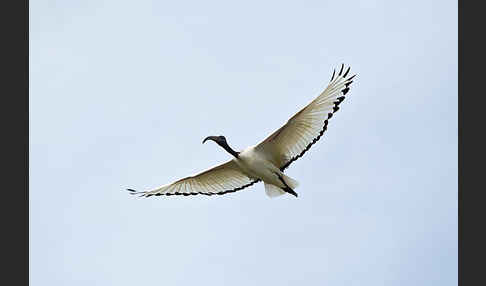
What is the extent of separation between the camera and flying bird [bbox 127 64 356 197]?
80.1 ft

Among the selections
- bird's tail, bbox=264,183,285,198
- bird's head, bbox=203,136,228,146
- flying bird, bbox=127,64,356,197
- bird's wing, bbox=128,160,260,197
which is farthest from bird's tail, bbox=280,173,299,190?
bird's head, bbox=203,136,228,146

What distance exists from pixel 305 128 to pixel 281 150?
2.02 feet

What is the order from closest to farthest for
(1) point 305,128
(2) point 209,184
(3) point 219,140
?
(1) point 305,128 → (3) point 219,140 → (2) point 209,184

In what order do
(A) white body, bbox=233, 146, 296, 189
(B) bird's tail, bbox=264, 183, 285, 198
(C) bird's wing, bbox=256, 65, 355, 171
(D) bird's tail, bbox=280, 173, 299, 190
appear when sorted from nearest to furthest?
(C) bird's wing, bbox=256, 65, 355, 171 → (A) white body, bbox=233, 146, 296, 189 → (D) bird's tail, bbox=280, 173, 299, 190 → (B) bird's tail, bbox=264, 183, 285, 198

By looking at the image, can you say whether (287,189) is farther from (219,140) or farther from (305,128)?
(219,140)

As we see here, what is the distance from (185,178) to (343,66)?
368 centimetres

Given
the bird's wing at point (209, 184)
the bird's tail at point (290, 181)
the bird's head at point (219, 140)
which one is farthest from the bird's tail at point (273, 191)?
the bird's head at point (219, 140)

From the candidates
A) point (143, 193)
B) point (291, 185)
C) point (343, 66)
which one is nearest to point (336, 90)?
point (343, 66)

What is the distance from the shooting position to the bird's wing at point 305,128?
79.7 feet

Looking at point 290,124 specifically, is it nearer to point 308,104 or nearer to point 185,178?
point 308,104

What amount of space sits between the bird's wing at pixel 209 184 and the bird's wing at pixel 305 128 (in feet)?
3.34

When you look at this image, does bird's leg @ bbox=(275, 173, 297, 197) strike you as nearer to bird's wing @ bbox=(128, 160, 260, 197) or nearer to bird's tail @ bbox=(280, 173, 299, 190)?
bird's tail @ bbox=(280, 173, 299, 190)

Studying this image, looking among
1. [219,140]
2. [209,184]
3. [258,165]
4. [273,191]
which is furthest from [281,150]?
[209,184]

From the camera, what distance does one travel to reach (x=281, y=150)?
25.1 metres
